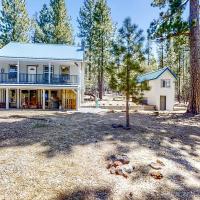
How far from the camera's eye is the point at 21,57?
2484 cm

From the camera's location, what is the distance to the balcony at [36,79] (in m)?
25.2

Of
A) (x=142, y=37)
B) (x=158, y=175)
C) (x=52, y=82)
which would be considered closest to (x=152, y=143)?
(x=158, y=175)

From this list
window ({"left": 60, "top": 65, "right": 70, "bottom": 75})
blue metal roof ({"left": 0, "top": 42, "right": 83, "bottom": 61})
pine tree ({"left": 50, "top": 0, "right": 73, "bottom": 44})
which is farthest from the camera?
pine tree ({"left": 50, "top": 0, "right": 73, "bottom": 44})

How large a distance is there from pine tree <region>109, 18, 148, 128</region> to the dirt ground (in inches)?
98.3

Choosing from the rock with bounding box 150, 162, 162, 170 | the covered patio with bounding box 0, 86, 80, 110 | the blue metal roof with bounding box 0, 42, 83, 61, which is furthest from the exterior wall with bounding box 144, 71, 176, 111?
the rock with bounding box 150, 162, 162, 170

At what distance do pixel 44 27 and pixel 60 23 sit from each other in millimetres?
3250

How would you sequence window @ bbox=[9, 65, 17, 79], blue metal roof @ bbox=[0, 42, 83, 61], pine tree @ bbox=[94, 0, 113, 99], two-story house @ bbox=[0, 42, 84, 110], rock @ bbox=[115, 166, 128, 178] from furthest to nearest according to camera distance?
pine tree @ bbox=[94, 0, 113, 99]
window @ bbox=[9, 65, 17, 79]
blue metal roof @ bbox=[0, 42, 83, 61]
two-story house @ bbox=[0, 42, 84, 110]
rock @ bbox=[115, 166, 128, 178]

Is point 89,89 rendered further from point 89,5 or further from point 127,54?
point 127,54

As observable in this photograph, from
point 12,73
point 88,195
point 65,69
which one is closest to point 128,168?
point 88,195

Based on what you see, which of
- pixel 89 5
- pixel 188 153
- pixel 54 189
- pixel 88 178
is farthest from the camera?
pixel 89 5

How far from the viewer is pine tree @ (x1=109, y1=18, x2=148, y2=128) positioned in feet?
44.6

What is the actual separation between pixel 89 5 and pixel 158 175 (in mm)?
39513

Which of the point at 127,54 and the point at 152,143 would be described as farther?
the point at 127,54

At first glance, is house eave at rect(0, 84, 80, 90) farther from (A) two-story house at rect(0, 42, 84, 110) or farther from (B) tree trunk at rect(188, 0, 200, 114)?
(B) tree trunk at rect(188, 0, 200, 114)
